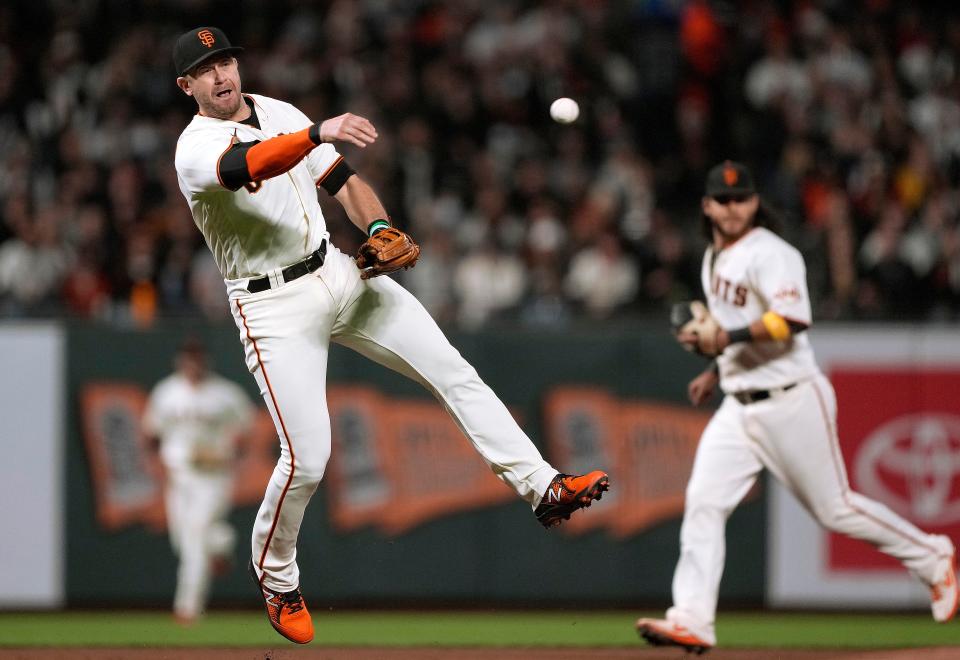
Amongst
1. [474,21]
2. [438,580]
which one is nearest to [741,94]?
[474,21]

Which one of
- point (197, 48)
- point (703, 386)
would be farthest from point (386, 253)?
point (703, 386)

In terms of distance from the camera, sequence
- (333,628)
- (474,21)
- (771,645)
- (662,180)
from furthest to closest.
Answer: (474,21), (662,180), (333,628), (771,645)

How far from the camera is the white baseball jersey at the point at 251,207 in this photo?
5.08 meters

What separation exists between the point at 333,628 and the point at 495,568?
4.72 feet

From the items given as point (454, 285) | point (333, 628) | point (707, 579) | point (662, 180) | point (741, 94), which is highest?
point (741, 94)

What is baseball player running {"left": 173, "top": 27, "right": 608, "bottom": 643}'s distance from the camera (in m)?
5.18

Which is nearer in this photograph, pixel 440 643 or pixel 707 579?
pixel 707 579

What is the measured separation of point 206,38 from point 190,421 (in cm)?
458

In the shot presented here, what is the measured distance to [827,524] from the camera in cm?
639

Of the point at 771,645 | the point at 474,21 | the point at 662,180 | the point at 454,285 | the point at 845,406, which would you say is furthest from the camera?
the point at 474,21

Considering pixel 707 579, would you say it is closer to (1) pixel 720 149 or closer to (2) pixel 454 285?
(2) pixel 454 285

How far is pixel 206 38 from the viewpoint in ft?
16.9

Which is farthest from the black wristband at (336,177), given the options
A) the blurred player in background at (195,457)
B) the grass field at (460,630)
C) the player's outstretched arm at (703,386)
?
the blurred player in background at (195,457)

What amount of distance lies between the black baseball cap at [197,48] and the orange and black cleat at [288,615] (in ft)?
6.78
